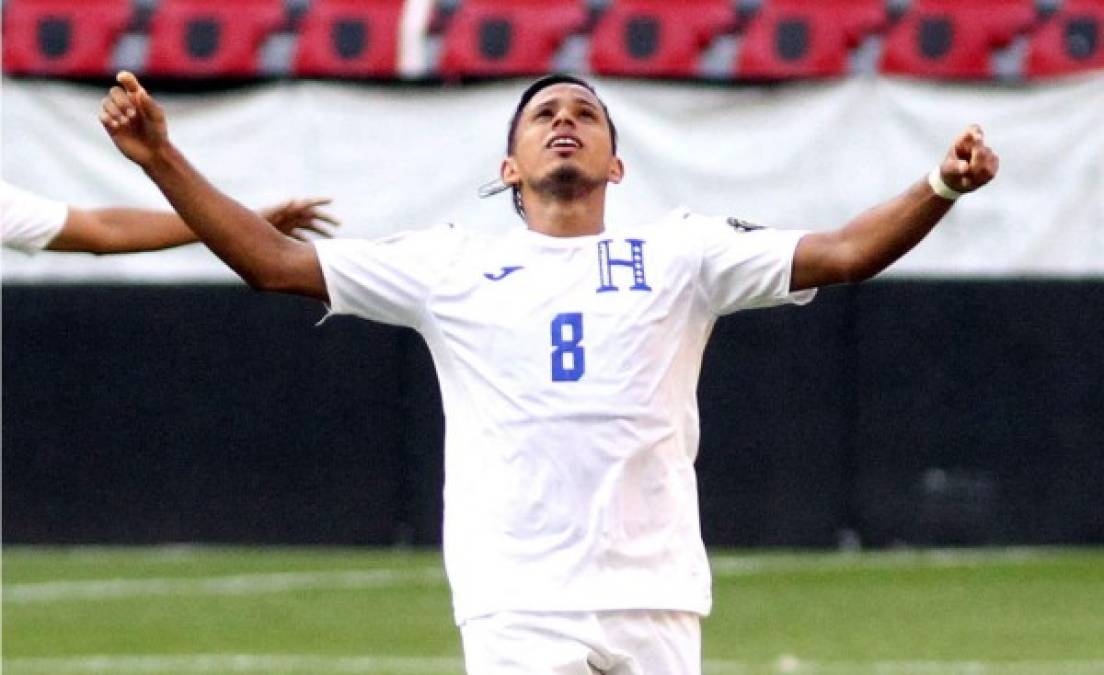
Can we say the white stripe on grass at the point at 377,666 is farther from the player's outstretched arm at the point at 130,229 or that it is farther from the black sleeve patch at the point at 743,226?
the black sleeve patch at the point at 743,226

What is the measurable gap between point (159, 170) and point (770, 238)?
4.55 ft

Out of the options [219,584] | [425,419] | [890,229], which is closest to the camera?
[890,229]

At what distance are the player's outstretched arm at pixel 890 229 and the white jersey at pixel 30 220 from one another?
Answer: 9.68ft

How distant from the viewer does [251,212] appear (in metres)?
6.14

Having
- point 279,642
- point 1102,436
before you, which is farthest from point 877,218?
point 1102,436

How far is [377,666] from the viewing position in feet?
38.0

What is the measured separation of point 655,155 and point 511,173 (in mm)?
9509

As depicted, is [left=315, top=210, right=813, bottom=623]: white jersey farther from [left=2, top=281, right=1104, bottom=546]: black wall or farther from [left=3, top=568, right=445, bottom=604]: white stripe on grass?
[left=2, top=281, right=1104, bottom=546]: black wall

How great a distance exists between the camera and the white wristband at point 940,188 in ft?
19.5

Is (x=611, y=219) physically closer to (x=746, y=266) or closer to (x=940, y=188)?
Result: (x=746, y=266)

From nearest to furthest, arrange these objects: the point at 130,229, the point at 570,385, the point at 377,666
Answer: the point at 570,385, the point at 130,229, the point at 377,666

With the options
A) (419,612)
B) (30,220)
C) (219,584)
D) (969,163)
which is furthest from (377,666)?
(969,163)

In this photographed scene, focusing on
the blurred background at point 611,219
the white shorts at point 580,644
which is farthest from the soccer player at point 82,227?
the blurred background at point 611,219

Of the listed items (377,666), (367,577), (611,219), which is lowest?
(367,577)
